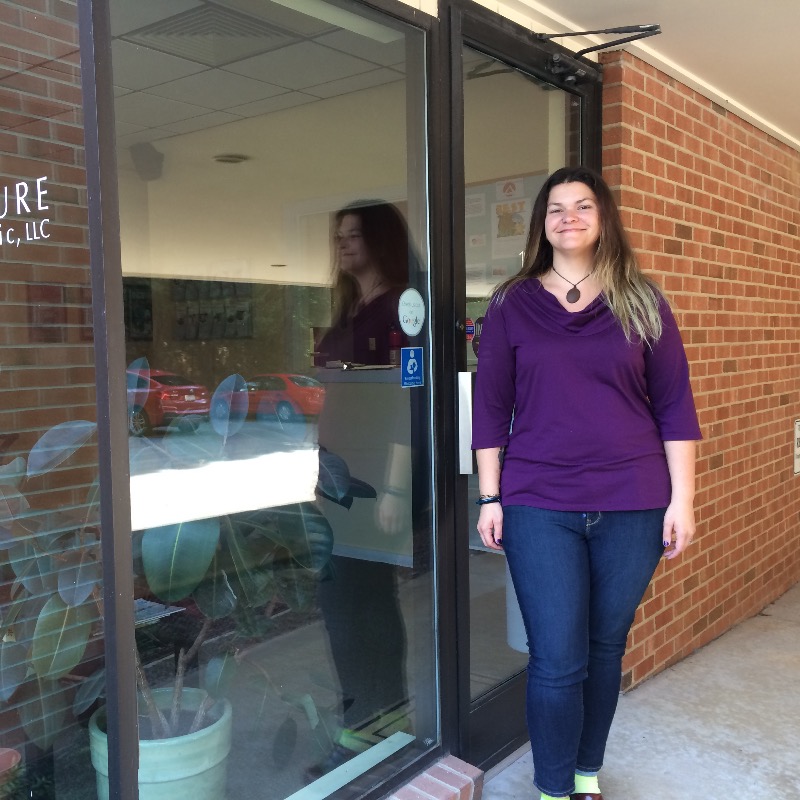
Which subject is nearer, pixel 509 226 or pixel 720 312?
pixel 509 226

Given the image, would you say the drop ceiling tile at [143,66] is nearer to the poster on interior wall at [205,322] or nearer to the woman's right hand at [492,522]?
the poster on interior wall at [205,322]

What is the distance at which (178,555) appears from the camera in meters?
1.95

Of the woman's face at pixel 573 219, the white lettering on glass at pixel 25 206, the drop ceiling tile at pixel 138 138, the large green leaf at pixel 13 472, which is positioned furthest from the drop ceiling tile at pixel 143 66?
the woman's face at pixel 573 219

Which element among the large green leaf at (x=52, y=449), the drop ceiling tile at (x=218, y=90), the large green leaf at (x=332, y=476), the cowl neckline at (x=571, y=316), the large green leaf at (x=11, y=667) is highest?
the drop ceiling tile at (x=218, y=90)

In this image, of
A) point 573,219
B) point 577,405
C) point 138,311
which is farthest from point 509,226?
point 138,311

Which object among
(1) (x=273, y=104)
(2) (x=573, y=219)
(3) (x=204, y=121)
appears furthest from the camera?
(3) (x=204, y=121)

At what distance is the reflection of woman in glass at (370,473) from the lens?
238cm

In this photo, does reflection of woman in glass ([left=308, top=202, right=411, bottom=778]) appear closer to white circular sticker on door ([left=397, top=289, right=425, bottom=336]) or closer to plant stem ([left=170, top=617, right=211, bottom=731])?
white circular sticker on door ([left=397, top=289, right=425, bottom=336])

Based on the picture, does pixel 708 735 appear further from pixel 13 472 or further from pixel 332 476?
pixel 13 472

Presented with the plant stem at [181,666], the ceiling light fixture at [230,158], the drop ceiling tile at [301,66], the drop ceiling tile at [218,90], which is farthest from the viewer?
the ceiling light fixture at [230,158]

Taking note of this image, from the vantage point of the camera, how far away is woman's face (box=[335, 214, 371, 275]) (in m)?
2.49

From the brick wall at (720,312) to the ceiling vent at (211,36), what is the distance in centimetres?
128

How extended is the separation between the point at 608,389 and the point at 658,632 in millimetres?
1735

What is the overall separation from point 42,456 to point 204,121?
2.92m
